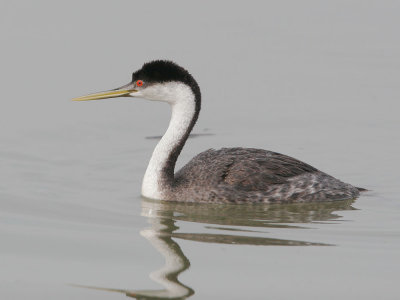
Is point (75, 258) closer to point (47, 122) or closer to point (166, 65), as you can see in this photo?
point (166, 65)

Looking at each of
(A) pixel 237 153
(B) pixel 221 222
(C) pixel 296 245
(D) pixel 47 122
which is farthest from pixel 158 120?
(C) pixel 296 245

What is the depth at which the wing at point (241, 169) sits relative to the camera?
13.0 metres

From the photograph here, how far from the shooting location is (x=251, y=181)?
13.0 meters

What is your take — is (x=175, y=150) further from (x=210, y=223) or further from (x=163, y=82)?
(x=210, y=223)

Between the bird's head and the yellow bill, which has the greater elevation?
the bird's head

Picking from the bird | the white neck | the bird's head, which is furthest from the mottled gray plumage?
the bird's head

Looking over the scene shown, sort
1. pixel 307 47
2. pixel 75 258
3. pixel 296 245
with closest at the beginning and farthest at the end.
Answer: pixel 75 258, pixel 296 245, pixel 307 47

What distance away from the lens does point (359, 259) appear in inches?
397

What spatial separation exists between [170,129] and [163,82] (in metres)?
0.71

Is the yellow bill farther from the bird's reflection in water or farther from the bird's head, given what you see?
the bird's reflection in water

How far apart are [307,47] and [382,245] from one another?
13520 mm

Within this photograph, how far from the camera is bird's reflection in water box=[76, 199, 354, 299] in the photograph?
9.41 metres

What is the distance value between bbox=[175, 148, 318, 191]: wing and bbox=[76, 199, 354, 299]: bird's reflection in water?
1.14 ft

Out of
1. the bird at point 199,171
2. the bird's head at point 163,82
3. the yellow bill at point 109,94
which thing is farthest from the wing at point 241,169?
the yellow bill at point 109,94
